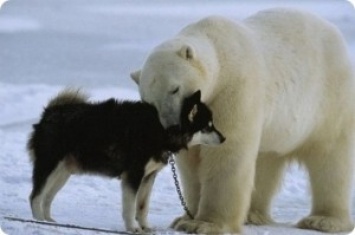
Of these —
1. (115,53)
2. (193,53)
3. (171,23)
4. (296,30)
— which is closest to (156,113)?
(193,53)

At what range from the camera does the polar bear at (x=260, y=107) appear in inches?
190

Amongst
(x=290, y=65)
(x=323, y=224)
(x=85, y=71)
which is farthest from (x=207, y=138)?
(x=85, y=71)

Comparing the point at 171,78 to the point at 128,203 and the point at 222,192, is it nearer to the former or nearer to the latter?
the point at 128,203

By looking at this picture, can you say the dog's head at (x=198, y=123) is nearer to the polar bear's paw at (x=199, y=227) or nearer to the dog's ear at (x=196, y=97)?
the dog's ear at (x=196, y=97)

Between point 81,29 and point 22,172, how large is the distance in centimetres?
507

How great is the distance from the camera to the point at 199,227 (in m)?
5.07

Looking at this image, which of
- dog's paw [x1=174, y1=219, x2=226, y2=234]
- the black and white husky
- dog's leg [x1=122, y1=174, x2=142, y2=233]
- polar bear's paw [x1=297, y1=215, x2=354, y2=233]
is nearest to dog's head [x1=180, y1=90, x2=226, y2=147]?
the black and white husky

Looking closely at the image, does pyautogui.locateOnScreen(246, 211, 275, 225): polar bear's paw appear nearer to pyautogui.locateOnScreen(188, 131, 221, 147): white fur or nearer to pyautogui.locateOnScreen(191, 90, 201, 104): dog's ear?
pyautogui.locateOnScreen(188, 131, 221, 147): white fur

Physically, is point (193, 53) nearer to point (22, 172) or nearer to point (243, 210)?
point (243, 210)

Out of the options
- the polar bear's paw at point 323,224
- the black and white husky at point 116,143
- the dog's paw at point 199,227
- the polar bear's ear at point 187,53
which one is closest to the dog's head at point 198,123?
the black and white husky at point 116,143

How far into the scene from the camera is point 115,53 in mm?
11219

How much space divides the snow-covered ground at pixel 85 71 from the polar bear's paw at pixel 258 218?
146 mm

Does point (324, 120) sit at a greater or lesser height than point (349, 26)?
greater

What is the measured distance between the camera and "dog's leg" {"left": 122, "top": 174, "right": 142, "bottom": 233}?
14.7ft
